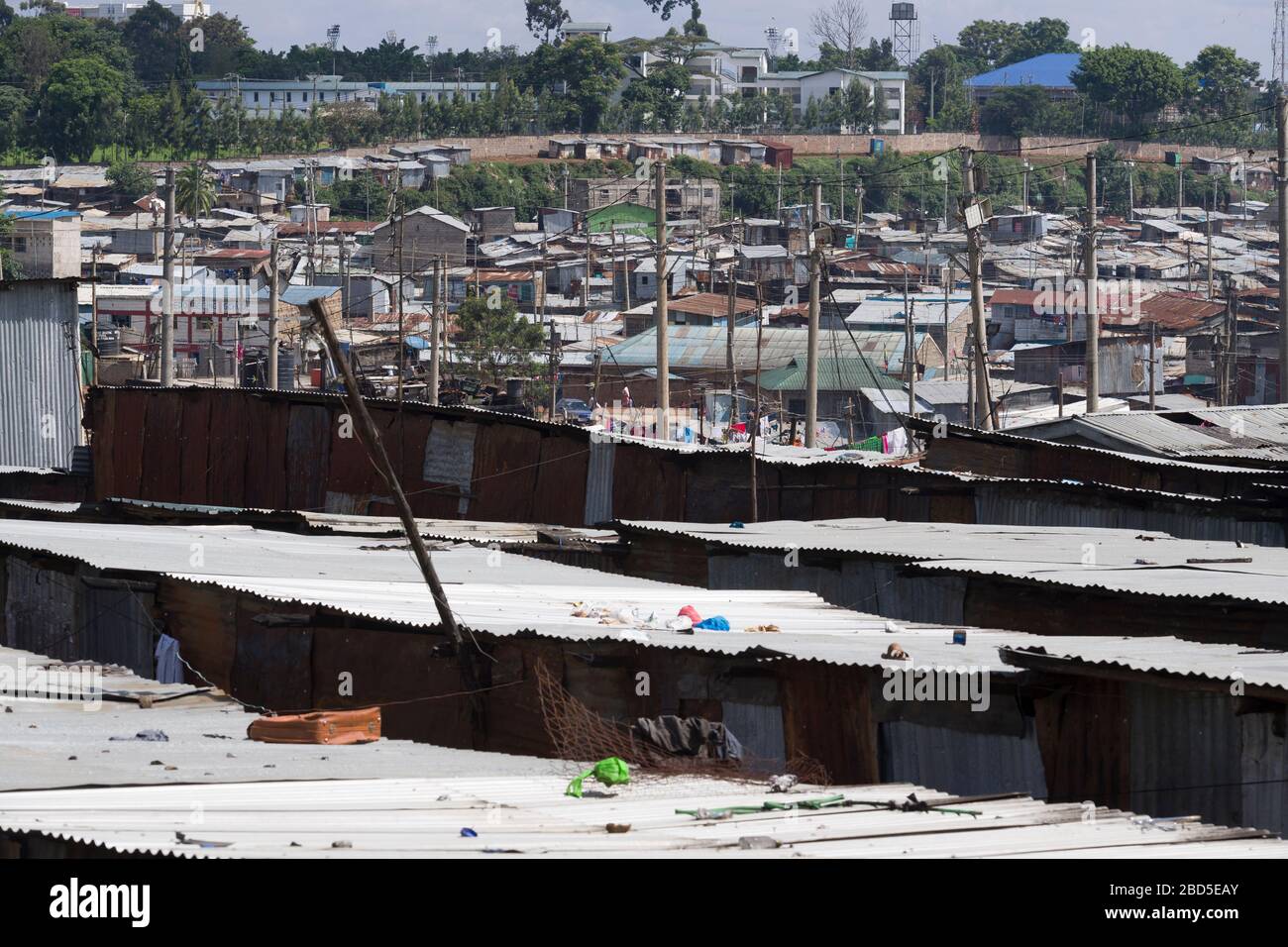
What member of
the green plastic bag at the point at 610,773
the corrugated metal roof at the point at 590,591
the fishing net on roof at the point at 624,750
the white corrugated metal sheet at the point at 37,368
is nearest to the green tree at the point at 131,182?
the white corrugated metal sheet at the point at 37,368

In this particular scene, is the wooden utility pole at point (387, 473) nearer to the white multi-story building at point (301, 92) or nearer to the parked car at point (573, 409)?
the parked car at point (573, 409)

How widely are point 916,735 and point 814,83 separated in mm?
115662

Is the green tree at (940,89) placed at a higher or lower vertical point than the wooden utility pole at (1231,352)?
higher

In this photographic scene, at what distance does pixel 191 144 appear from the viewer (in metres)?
95.2

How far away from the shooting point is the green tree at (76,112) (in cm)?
9238

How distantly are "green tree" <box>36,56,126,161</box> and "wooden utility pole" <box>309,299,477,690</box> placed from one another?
88520mm

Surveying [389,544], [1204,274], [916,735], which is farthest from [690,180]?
[916,735]

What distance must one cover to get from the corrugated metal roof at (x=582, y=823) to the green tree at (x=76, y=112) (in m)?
91.5

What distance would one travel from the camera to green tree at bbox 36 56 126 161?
92.4 meters

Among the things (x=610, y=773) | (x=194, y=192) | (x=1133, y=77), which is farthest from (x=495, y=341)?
(x=1133, y=77)

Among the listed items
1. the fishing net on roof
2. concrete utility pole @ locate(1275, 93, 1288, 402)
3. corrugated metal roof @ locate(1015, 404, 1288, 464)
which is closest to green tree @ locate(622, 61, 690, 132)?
concrete utility pole @ locate(1275, 93, 1288, 402)

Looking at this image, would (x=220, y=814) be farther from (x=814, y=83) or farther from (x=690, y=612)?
(x=814, y=83)

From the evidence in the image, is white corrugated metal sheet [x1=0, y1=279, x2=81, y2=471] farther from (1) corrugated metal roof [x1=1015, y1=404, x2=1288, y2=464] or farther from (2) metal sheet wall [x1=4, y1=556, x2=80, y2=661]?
(1) corrugated metal roof [x1=1015, y1=404, x2=1288, y2=464]

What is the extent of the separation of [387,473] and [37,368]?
1416cm
